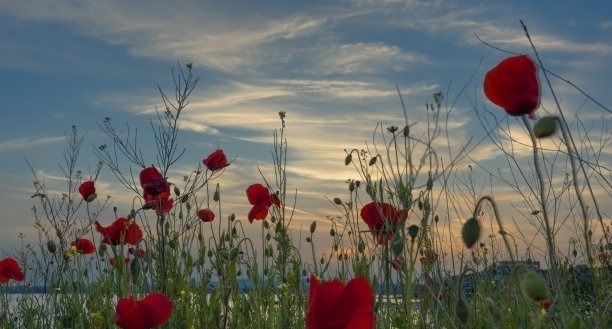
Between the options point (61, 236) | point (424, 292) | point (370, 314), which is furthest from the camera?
point (61, 236)

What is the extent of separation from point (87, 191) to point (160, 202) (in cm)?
81

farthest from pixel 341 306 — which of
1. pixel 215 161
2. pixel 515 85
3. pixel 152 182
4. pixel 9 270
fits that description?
pixel 9 270

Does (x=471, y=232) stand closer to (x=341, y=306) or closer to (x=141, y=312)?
(x=341, y=306)

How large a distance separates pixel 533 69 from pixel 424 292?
172 centimetres

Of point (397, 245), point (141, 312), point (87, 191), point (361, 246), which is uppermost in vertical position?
point (87, 191)

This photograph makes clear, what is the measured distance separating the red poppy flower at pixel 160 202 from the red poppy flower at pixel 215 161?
48 centimetres

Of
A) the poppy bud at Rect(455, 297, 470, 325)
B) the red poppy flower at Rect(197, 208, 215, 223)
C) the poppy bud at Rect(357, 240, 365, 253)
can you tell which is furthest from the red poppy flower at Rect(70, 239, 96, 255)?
the poppy bud at Rect(455, 297, 470, 325)

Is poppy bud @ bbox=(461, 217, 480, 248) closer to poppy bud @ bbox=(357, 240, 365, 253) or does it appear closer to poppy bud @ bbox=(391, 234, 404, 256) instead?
poppy bud @ bbox=(391, 234, 404, 256)

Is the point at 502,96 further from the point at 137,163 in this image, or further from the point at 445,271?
the point at 137,163

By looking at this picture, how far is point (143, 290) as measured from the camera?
12.8ft

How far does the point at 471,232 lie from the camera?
144 centimetres

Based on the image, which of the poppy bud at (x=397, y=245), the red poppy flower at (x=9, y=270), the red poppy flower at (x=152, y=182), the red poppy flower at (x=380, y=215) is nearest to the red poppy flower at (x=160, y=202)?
the red poppy flower at (x=152, y=182)

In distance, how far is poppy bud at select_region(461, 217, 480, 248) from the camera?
1435 mm

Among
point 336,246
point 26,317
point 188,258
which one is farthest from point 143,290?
point 26,317
